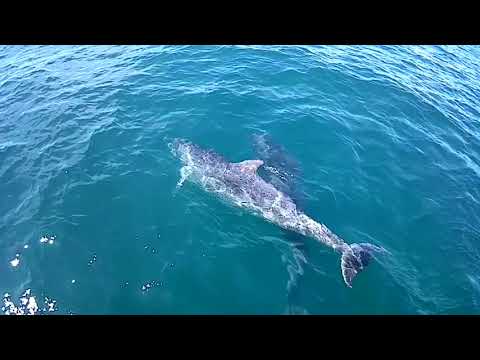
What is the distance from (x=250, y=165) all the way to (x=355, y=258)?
642 cm

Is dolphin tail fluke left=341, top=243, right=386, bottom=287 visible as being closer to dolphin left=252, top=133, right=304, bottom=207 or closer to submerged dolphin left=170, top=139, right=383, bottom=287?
submerged dolphin left=170, top=139, right=383, bottom=287

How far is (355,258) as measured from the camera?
1419 cm

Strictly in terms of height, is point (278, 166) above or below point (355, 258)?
above

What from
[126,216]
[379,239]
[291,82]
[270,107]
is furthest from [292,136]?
[126,216]

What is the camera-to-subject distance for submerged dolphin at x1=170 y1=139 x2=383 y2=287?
1447 cm

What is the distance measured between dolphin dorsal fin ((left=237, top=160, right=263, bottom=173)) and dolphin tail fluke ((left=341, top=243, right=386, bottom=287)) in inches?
223

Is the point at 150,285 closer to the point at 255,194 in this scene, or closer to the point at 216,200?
the point at 216,200

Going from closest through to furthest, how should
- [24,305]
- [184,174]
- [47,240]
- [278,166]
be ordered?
[24,305], [47,240], [184,174], [278,166]

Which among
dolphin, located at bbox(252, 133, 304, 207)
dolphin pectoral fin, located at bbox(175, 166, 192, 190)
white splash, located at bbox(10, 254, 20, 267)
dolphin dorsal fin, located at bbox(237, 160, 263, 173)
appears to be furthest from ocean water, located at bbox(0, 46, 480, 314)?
dolphin dorsal fin, located at bbox(237, 160, 263, 173)

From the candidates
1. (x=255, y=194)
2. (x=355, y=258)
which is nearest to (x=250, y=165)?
(x=255, y=194)

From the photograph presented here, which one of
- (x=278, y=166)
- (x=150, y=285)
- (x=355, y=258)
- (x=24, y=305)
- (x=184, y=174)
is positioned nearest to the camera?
(x=24, y=305)

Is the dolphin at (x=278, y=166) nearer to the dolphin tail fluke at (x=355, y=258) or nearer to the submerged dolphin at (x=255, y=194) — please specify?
the submerged dolphin at (x=255, y=194)

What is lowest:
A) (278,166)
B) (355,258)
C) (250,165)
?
(355,258)
